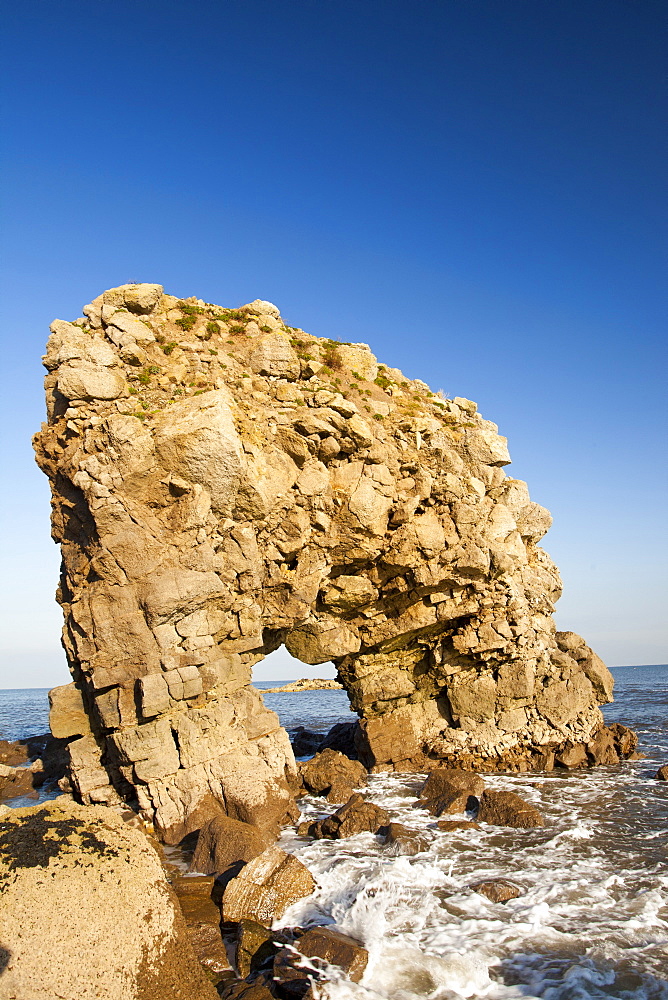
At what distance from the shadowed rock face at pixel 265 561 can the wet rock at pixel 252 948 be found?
6.10m

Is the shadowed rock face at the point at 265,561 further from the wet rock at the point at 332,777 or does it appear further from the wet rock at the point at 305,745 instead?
the wet rock at the point at 305,745

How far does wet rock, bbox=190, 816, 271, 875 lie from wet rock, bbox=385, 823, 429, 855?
3.13 m

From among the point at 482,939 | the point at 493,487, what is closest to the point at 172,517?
the point at 482,939

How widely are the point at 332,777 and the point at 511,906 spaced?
31.9 ft

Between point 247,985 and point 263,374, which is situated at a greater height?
point 263,374

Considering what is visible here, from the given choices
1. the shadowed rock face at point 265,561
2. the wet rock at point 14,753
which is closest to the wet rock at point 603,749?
the shadowed rock face at point 265,561

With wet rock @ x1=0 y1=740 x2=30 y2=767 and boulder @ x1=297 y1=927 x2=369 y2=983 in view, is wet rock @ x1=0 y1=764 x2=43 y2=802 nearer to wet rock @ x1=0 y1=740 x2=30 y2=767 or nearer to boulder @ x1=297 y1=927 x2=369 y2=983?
wet rock @ x1=0 y1=740 x2=30 y2=767

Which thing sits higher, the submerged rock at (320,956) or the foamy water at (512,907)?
the submerged rock at (320,956)

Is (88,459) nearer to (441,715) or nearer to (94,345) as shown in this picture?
(94,345)

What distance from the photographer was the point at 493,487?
24.3m

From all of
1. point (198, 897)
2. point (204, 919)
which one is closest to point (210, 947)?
point (204, 919)

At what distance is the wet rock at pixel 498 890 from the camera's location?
10.9m

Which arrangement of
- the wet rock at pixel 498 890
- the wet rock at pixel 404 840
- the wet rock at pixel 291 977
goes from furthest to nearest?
the wet rock at pixel 404 840 < the wet rock at pixel 498 890 < the wet rock at pixel 291 977

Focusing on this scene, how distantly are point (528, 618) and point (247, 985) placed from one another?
17646 mm
